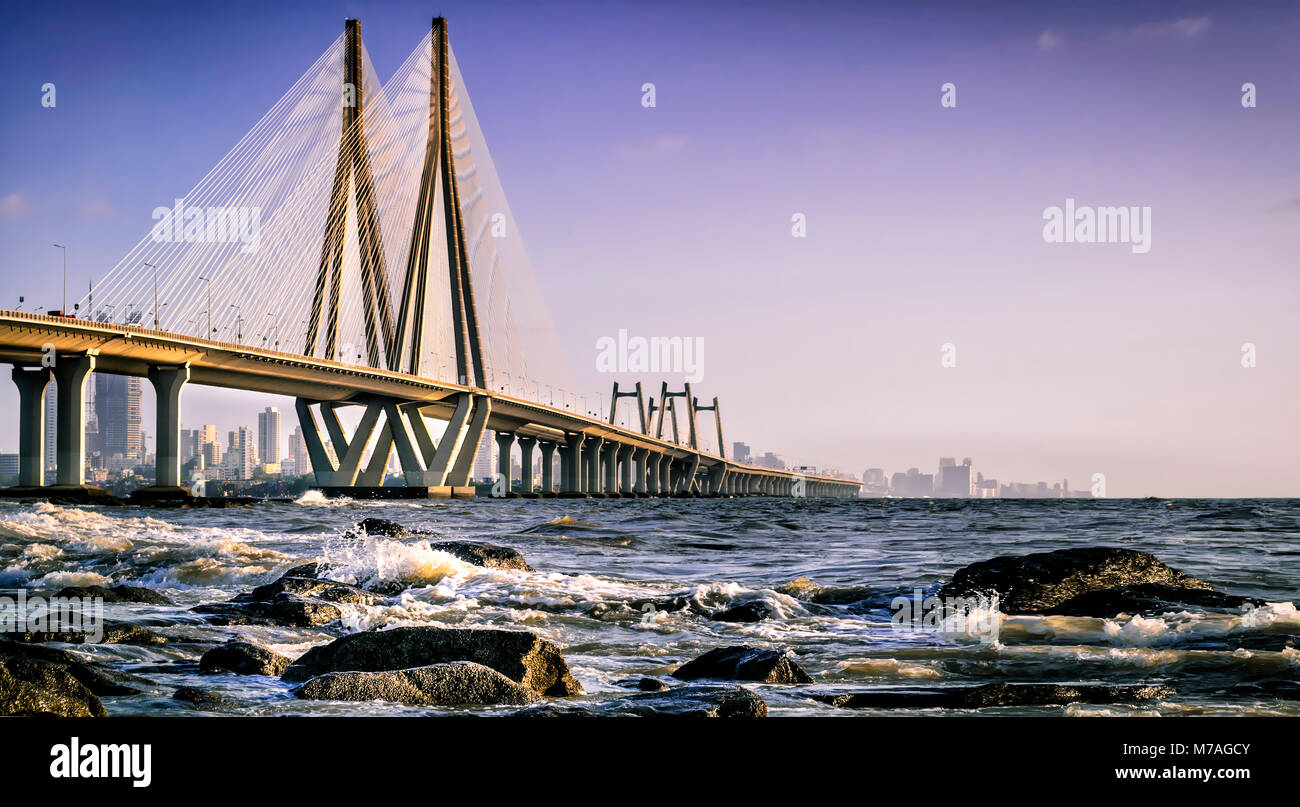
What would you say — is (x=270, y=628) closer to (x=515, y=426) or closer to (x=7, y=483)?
(x=7, y=483)

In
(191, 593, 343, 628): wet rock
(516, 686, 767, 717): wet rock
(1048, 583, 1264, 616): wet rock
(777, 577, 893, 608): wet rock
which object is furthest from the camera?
(777, 577, 893, 608): wet rock

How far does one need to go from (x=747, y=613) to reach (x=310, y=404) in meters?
54.6

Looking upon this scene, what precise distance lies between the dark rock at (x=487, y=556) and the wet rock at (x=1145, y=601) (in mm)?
7962

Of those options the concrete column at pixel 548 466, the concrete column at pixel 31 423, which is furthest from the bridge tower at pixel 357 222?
the concrete column at pixel 548 466

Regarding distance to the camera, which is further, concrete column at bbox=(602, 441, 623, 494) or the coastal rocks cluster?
concrete column at bbox=(602, 441, 623, 494)

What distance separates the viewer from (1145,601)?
1039cm

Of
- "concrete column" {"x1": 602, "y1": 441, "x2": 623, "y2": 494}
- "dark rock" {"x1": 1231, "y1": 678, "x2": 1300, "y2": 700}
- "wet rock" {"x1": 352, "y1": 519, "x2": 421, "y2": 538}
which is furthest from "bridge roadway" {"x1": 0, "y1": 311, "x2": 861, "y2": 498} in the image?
"dark rock" {"x1": 1231, "y1": 678, "x2": 1300, "y2": 700}

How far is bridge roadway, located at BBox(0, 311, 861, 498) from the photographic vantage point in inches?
1697

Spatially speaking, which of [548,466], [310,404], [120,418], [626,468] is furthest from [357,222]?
[626,468]

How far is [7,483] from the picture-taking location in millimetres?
43156

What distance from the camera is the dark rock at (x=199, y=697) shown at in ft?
18.4

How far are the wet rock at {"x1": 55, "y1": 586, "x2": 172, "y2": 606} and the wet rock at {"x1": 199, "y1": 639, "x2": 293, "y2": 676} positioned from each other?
464 cm

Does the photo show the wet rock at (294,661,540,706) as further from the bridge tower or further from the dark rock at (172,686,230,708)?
the bridge tower
